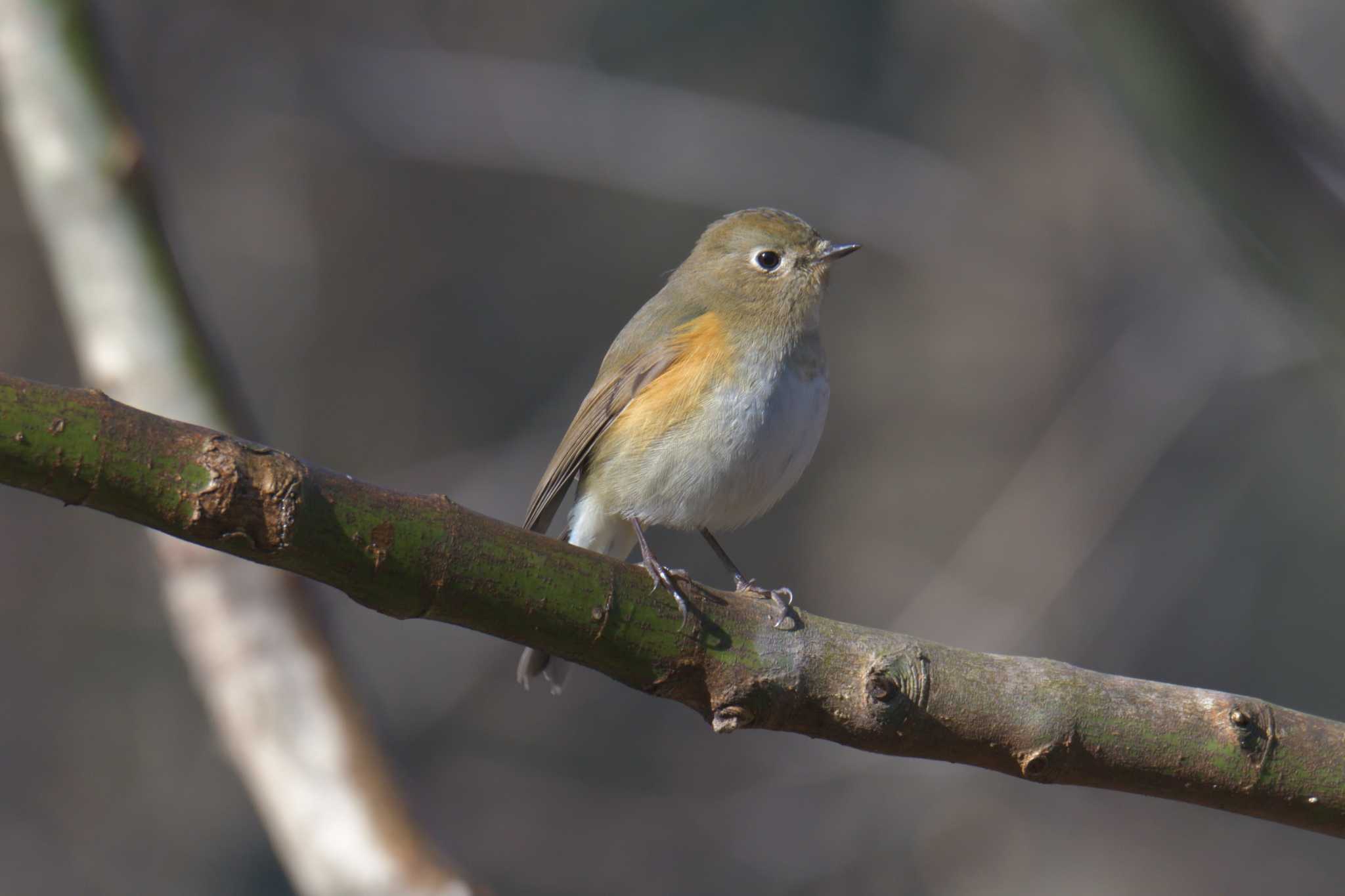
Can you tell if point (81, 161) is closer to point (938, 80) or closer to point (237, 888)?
point (237, 888)

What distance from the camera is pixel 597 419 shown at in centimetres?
371

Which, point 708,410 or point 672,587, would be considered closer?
point 672,587

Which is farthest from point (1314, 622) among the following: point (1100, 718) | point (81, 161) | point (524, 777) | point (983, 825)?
point (81, 161)

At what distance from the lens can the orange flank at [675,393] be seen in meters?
3.43

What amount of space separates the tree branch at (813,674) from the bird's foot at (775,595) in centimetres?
2

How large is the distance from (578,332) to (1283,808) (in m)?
7.10

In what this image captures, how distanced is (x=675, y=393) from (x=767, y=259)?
769mm

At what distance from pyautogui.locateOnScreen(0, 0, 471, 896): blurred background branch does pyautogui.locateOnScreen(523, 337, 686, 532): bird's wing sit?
1.10 metres

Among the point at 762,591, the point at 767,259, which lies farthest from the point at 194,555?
the point at 767,259

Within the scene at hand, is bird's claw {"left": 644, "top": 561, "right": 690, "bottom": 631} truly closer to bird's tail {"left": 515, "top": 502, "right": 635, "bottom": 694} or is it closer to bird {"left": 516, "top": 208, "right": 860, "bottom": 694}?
bird {"left": 516, "top": 208, "right": 860, "bottom": 694}

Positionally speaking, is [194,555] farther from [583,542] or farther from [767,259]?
[767,259]

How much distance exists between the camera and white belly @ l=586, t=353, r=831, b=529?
3.35m

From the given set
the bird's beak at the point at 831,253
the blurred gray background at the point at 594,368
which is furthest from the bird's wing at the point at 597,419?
the blurred gray background at the point at 594,368

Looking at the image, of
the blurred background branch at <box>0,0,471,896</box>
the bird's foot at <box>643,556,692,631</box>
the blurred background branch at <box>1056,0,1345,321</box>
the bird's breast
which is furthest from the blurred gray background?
the bird's foot at <box>643,556,692,631</box>
